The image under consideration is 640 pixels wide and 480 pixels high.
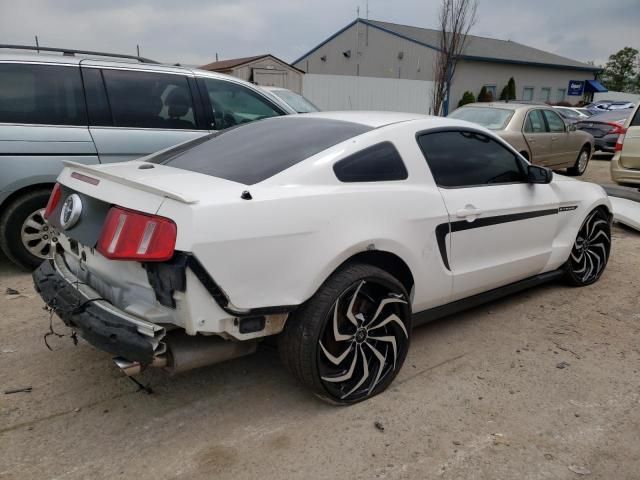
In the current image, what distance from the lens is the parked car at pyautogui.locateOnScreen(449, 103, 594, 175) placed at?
8.81m

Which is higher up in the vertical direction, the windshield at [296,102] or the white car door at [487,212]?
the windshield at [296,102]

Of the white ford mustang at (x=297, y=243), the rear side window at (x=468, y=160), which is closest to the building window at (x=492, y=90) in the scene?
the rear side window at (x=468, y=160)

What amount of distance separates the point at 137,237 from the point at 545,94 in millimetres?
38257

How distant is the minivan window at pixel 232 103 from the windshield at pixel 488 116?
442 cm

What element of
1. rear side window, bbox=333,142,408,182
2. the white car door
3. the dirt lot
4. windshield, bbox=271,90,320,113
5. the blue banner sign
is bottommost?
the dirt lot

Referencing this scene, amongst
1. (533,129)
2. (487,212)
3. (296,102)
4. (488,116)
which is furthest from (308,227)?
(533,129)

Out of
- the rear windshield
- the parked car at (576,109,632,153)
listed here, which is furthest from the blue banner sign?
the rear windshield

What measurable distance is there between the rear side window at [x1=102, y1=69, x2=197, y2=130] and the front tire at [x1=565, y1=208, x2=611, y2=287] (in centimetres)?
375

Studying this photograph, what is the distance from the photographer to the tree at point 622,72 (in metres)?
62.8

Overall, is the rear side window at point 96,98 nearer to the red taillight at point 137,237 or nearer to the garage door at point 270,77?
the red taillight at point 137,237

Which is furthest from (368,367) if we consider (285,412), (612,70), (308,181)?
(612,70)

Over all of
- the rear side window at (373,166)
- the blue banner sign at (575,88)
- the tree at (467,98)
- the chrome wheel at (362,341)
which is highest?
the blue banner sign at (575,88)

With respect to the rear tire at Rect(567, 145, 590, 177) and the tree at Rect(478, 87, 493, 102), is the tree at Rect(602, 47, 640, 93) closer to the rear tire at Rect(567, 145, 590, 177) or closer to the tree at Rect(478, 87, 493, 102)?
the tree at Rect(478, 87, 493, 102)

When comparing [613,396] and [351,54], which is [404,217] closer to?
[613,396]
